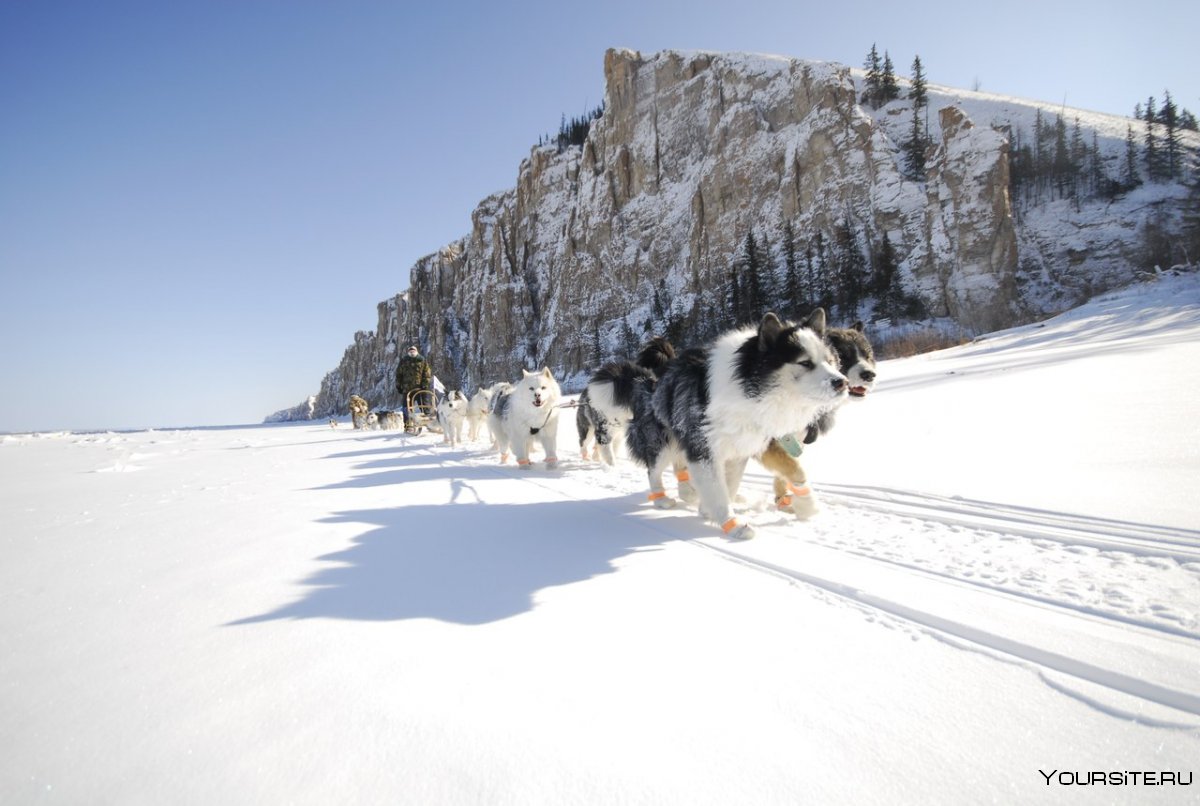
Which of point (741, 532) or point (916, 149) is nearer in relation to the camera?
point (741, 532)

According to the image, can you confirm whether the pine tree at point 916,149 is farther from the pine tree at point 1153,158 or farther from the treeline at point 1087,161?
the pine tree at point 1153,158

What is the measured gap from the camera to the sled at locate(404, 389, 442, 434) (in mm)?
14539

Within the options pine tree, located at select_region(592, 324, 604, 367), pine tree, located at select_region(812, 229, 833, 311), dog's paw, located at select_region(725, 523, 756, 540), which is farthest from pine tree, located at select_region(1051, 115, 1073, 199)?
dog's paw, located at select_region(725, 523, 756, 540)

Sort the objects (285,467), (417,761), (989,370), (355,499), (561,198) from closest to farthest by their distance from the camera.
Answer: (417,761)
(355,499)
(285,467)
(989,370)
(561,198)

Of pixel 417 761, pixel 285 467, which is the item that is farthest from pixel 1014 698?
pixel 285 467

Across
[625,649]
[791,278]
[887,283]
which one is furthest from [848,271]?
[625,649]

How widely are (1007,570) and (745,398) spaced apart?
4.94 ft

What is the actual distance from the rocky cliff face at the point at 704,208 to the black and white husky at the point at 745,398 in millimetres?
37075

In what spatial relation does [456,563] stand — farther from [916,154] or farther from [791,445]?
[916,154]

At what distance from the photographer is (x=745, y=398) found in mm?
3027

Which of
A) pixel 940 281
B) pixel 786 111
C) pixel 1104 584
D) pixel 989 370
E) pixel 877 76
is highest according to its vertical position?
pixel 877 76

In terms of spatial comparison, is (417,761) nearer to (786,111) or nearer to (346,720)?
(346,720)

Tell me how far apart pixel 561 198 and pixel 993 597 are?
2468 inches

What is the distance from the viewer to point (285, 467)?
7.22 metres
